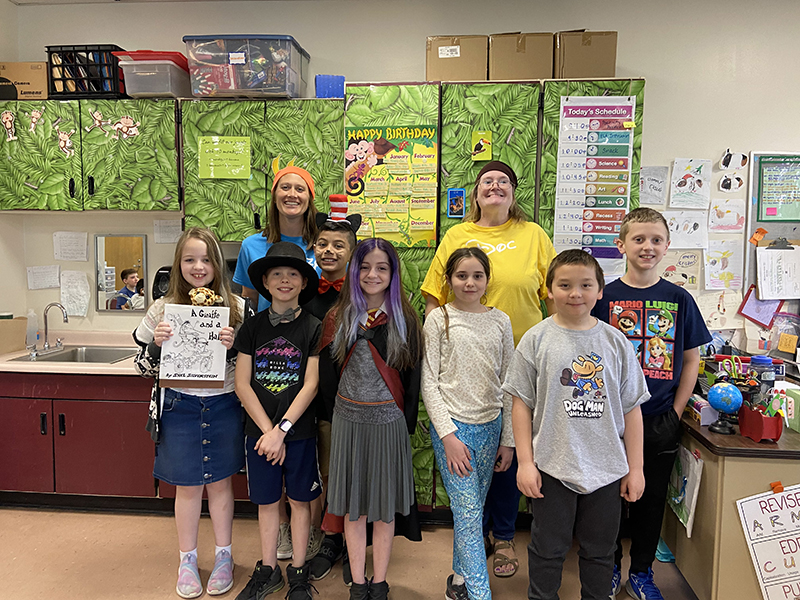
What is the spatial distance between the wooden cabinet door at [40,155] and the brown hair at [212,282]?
127 cm

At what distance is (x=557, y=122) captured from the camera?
2430 mm

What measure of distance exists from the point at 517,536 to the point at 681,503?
86 centimetres

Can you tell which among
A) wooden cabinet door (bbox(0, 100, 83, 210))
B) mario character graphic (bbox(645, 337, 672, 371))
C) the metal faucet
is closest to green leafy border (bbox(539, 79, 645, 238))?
mario character graphic (bbox(645, 337, 672, 371))

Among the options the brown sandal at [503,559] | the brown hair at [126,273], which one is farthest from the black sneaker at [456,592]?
the brown hair at [126,273]

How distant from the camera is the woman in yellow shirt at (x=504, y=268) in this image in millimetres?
2062

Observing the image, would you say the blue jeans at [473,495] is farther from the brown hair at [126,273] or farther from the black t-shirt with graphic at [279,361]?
the brown hair at [126,273]

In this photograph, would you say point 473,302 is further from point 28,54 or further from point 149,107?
point 28,54

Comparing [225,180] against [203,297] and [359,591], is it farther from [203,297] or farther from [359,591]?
[359,591]

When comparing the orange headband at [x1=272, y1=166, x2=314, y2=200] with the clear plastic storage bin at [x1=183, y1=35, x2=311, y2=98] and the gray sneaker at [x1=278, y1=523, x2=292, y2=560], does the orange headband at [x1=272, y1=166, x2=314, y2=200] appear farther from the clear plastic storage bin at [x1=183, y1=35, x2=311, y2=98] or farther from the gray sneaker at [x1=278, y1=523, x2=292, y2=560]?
the gray sneaker at [x1=278, y1=523, x2=292, y2=560]

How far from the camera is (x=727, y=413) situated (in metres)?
1.81

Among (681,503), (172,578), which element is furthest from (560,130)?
(172,578)

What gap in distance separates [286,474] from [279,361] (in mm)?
439

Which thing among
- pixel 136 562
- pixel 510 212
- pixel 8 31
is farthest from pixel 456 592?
pixel 8 31

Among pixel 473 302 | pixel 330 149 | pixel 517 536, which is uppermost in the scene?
pixel 330 149
